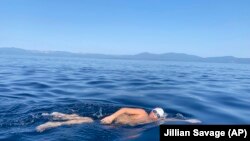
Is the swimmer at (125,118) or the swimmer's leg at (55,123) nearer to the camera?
the swimmer's leg at (55,123)

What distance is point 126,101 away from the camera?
14422mm

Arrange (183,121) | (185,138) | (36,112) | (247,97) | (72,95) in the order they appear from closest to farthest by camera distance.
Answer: (185,138) → (183,121) → (36,112) → (72,95) → (247,97)

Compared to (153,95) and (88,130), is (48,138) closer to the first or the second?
(88,130)

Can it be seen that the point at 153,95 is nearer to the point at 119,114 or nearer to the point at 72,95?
the point at 72,95

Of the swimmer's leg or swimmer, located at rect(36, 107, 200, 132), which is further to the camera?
swimmer, located at rect(36, 107, 200, 132)

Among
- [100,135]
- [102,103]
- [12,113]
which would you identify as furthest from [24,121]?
[102,103]

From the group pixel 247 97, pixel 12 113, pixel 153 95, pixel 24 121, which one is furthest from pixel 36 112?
pixel 247 97

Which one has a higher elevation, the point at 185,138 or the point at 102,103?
the point at 185,138

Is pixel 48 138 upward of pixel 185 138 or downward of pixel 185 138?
downward

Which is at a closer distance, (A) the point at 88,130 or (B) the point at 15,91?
(A) the point at 88,130

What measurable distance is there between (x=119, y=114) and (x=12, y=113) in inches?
167

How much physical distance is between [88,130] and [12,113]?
3.71 meters

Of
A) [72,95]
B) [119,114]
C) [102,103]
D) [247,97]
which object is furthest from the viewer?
[247,97]

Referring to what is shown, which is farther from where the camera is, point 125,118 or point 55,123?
point 125,118
